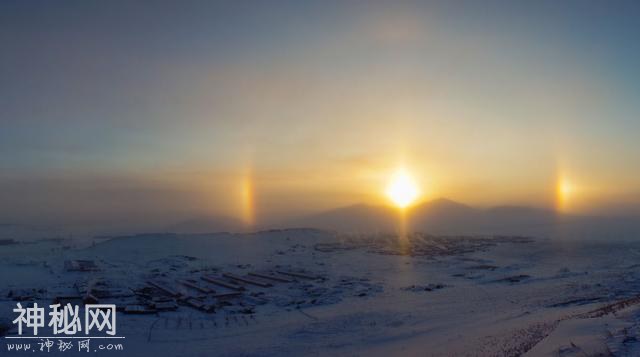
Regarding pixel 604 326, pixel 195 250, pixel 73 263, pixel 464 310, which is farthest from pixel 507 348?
pixel 195 250

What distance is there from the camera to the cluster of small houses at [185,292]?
2089 centimetres

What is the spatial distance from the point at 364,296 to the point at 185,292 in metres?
8.75

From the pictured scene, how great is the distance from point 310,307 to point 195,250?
24627mm

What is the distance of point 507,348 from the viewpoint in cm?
1283

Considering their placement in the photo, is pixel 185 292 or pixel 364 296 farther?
pixel 185 292

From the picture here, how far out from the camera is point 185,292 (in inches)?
950

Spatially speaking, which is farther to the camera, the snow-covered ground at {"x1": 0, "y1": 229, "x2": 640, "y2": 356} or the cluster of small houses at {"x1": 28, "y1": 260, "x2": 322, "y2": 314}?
the cluster of small houses at {"x1": 28, "y1": 260, "x2": 322, "y2": 314}

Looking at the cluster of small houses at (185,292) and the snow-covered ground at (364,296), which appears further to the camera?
the cluster of small houses at (185,292)

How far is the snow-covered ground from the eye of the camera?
14.3 m

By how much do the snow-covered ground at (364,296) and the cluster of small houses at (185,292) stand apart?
11 cm

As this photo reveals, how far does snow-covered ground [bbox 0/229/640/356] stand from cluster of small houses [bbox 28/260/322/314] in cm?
11

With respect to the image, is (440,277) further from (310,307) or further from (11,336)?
(11,336)

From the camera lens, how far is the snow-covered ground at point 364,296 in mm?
14312

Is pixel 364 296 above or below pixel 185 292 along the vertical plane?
below
